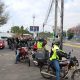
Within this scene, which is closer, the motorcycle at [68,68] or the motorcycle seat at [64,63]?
the motorcycle at [68,68]

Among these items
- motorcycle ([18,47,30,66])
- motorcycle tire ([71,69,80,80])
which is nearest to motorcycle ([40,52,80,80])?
motorcycle tire ([71,69,80,80])

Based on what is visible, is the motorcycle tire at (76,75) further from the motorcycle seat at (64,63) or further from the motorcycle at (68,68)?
the motorcycle seat at (64,63)

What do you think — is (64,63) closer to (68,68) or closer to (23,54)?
(68,68)

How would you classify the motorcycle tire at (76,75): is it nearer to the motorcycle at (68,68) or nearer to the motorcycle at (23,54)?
the motorcycle at (68,68)

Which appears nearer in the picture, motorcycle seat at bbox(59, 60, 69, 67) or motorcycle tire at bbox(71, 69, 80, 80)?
motorcycle tire at bbox(71, 69, 80, 80)

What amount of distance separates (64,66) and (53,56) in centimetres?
75

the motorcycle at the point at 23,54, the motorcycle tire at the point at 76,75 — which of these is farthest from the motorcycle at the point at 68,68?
the motorcycle at the point at 23,54

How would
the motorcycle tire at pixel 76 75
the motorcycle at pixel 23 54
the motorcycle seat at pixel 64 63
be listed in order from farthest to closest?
the motorcycle at pixel 23 54
the motorcycle seat at pixel 64 63
the motorcycle tire at pixel 76 75

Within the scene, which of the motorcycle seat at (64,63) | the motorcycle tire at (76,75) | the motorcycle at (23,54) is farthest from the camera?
the motorcycle at (23,54)

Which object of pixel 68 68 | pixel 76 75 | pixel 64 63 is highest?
pixel 64 63

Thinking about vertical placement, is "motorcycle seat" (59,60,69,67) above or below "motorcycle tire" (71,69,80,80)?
above

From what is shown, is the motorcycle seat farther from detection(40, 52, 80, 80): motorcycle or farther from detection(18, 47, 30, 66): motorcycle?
detection(18, 47, 30, 66): motorcycle

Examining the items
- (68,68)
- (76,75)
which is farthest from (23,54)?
(76,75)

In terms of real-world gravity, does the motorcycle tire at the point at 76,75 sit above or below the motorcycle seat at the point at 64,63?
below
